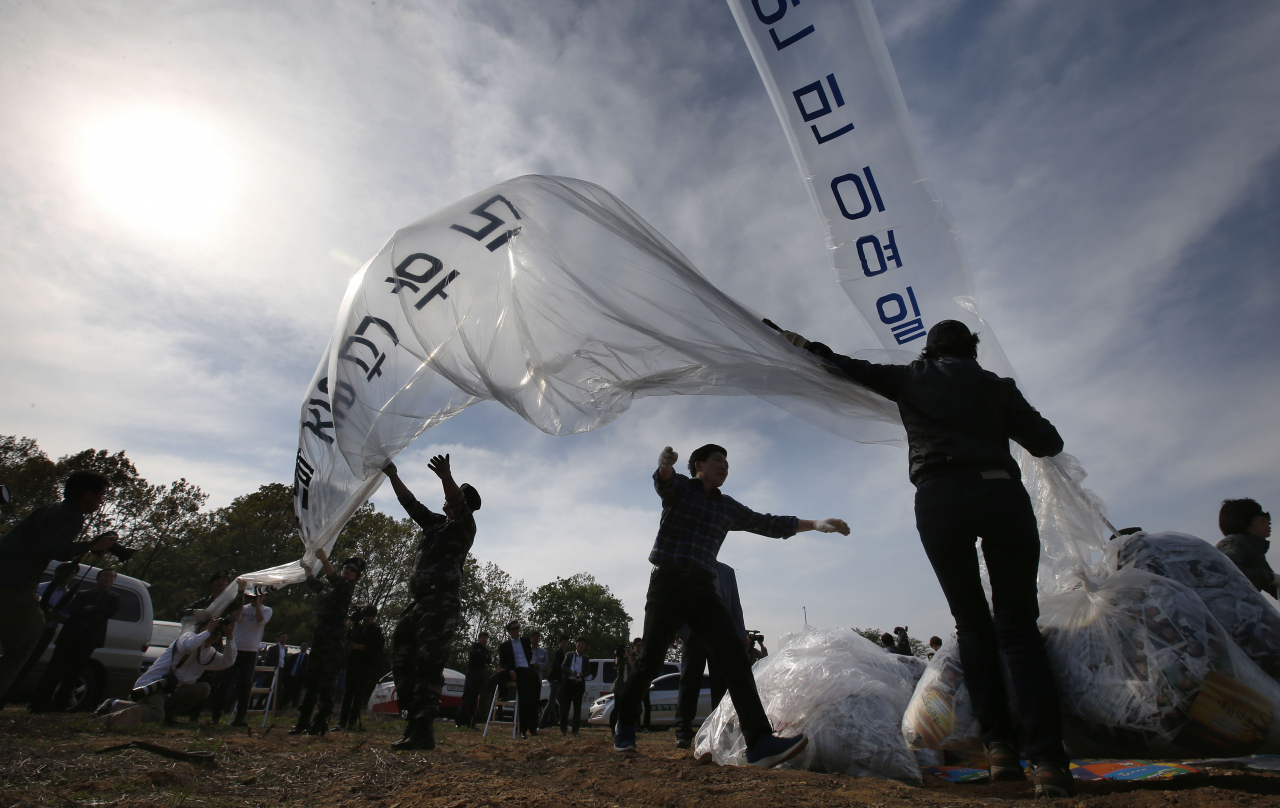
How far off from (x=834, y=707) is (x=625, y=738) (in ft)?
3.41

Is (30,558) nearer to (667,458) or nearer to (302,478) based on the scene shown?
(302,478)

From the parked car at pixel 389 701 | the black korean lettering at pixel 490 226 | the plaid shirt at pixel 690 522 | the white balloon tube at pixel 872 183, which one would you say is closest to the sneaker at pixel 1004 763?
the white balloon tube at pixel 872 183

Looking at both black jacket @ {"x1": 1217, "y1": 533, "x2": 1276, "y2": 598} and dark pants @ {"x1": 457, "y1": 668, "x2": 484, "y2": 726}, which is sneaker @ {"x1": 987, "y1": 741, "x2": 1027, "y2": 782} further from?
dark pants @ {"x1": 457, "y1": 668, "x2": 484, "y2": 726}

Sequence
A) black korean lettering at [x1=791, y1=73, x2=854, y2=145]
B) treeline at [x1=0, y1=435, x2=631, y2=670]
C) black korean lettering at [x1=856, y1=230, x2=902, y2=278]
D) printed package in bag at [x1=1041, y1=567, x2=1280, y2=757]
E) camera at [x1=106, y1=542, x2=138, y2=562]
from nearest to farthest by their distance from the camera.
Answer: printed package in bag at [x1=1041, y1=567, x2=1280, y2=757]
black korean lettering at [x1=791, y1=73, x2=854, y2=145]
black korean lettering at [x1=856, y1=230, x2=902, y2=278]
camera at [x1=106, y1=542, x2=138, y2=562]
treeline at [x1=0, y1=435, x2=631, y2=670]

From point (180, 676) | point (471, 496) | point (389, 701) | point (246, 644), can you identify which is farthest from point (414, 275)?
point (389, 701)

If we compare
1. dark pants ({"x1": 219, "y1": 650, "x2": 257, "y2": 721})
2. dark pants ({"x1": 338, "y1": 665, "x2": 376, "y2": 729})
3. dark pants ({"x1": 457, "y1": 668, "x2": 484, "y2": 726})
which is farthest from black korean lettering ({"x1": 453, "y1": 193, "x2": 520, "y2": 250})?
dark pants ({"x1": 457, "y1": 668, "x2": 484, "y2": 726})

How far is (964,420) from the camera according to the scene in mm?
2031

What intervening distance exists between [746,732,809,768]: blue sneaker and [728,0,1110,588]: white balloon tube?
1323 mm

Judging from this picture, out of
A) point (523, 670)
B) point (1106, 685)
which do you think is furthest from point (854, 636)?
point (523, 670)

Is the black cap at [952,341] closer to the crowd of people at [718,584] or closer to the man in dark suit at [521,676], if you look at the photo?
the crowd of people at [718,584]

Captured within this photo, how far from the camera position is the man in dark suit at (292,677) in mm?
11516

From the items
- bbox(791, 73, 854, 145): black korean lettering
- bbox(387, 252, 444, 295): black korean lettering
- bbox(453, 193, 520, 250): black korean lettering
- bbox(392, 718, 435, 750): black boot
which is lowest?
bbox(392, 718, 435, 750): black boot

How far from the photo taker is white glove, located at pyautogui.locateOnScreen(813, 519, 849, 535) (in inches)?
128

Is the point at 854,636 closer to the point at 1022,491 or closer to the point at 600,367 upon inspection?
the point at 1022,491
